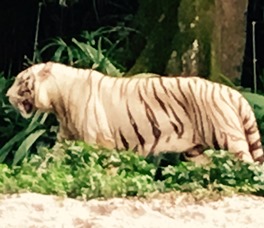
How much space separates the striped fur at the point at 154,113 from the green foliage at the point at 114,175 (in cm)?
13

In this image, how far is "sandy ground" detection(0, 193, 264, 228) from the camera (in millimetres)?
4973

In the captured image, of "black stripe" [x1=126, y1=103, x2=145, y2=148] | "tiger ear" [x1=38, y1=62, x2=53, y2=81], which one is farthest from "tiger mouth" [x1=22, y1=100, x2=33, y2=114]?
"black stripe" [x1=126, y1=103, x2=145, y2=148]

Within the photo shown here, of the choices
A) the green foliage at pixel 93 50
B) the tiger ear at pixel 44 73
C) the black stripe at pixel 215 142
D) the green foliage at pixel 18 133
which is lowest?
the green foliage at pixel 18 133

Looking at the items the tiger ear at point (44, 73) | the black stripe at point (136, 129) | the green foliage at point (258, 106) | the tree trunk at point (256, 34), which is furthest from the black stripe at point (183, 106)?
the tree trunk at point (256, 34)

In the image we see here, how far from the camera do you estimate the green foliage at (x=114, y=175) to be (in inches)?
213

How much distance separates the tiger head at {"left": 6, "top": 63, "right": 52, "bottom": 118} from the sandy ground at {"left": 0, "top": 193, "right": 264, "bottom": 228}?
91cm

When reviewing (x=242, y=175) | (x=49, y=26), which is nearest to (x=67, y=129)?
(x=242, y=175)

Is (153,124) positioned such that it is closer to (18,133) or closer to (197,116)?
(197,116)

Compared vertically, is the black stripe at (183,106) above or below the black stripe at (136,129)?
above

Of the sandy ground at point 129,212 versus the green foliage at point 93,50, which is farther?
the green foliage at point 93,50

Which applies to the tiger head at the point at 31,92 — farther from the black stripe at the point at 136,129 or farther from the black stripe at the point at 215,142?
the black stripe at the point at 215,142

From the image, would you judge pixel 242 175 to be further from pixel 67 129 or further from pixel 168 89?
pixel 67 129

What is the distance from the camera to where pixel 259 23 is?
868 cm

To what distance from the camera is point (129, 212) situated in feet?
16.8
